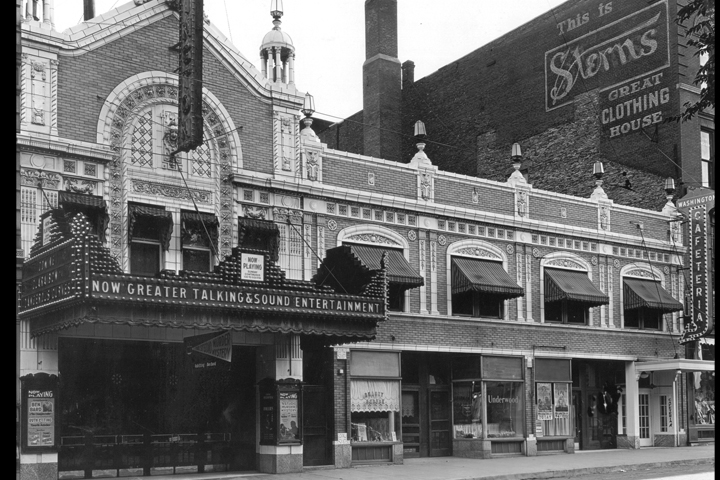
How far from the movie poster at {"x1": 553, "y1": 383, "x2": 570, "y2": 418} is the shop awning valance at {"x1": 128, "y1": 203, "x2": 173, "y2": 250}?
14.1m

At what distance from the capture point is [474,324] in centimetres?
2677

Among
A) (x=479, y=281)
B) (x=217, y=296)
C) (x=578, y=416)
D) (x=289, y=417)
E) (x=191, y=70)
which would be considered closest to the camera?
(x=217, y=296)

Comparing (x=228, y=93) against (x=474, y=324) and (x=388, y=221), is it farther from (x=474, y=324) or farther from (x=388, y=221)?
(x=474, y=324)

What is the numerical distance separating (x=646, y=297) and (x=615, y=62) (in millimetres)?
10431

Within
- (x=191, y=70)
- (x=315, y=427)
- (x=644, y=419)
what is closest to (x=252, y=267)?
(x=191, y=70)

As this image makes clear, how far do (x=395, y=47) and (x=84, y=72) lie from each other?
21823 mm

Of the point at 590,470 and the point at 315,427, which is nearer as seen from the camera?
the point at 590,470

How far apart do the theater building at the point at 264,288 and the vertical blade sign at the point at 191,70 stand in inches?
43.1

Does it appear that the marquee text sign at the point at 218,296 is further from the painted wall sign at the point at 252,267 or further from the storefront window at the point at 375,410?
the storefront window at the point at 375,410

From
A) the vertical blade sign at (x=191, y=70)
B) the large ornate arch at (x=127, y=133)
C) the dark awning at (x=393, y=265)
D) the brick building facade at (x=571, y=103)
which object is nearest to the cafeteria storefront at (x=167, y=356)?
the large ornate arch at (x=127, y=133)

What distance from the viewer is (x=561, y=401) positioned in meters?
28.8

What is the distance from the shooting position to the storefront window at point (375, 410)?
23.9 meters

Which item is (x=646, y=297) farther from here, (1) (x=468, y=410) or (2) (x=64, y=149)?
(2) (x=64, y=149)

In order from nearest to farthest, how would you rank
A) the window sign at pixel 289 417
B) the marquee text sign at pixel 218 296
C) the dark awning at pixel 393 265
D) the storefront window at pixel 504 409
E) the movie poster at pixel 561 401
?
the marquee text sign at pixel 218 296 < the window sign at pixel 289 417 < the dark awning at pixel 393 265 < the storefront window at pixel 504 409 < the movie poster at pixel 561 401
